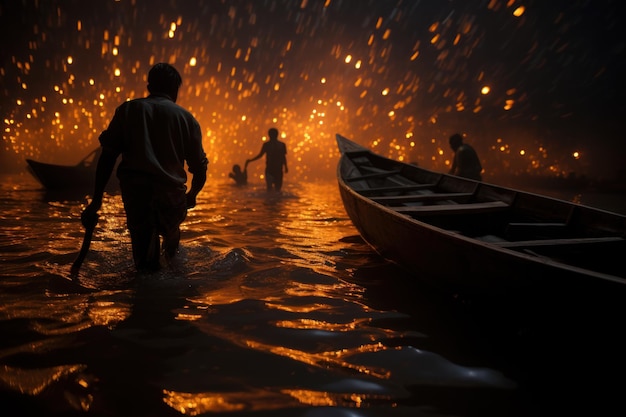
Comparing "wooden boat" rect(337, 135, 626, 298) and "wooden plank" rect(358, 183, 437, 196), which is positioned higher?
"wooden plank" rect(358, 183, 437, 196)

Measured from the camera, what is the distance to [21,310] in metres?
2.06

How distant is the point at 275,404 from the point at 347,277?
1.79 m

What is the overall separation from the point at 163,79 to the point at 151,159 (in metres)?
0.75

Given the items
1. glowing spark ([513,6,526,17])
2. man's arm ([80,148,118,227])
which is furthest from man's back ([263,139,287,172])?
glowing spark ([513,6,526,17])

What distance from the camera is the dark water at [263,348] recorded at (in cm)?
133

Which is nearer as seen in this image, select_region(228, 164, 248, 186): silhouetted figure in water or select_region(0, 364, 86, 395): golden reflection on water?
select_region(0, 364, 86, 395): golden reflection on water

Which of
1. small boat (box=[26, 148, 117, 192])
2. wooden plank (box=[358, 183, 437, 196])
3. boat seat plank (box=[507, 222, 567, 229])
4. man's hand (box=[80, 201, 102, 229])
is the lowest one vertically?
small boat (box=[26, 148, 117, 192])

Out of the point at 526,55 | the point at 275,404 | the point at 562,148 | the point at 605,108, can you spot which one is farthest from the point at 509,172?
the point at 275,404

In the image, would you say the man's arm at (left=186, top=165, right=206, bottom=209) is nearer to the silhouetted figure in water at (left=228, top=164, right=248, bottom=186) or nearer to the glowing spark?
the silhouetted figure in water at (left=228, top=164, right=248, bottom=186)

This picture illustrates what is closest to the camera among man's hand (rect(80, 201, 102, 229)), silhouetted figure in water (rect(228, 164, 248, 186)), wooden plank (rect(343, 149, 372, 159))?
man's hand (rect(80, 201, 102, 229))

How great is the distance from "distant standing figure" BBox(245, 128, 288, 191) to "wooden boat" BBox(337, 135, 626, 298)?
5.73 metres

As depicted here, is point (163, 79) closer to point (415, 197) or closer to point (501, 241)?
point (415, 197)

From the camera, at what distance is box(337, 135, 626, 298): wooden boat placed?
155 centimetres

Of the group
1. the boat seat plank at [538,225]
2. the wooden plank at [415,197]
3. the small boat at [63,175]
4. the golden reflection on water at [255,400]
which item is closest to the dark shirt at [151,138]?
the golden reflection on water at [255,400]
